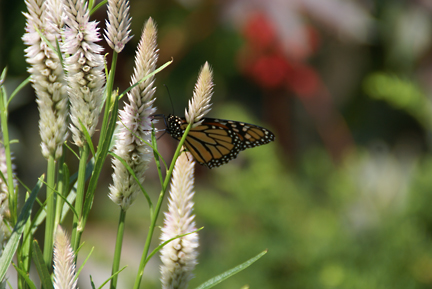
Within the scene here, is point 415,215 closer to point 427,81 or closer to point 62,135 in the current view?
point 427,81

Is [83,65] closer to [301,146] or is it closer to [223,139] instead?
[223,139]

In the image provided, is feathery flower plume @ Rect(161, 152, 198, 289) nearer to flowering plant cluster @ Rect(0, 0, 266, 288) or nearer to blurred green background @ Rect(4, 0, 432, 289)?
flowering plant cluster @ Rect(0, 0, 266, 288)

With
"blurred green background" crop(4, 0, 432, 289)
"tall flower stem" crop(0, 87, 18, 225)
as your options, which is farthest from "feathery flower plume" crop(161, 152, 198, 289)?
"blurred green background" crop(4, 0, 432, 289)

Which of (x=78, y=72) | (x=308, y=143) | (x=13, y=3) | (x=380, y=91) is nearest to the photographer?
(x=78, y=72)

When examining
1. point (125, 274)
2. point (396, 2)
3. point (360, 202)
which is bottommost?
point (125, 274)

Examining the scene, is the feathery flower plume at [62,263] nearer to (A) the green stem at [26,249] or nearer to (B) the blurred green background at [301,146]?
(A) the green stem at [26,249]

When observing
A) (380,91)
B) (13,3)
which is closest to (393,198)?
(380,91)

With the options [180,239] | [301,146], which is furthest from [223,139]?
[301,146]
